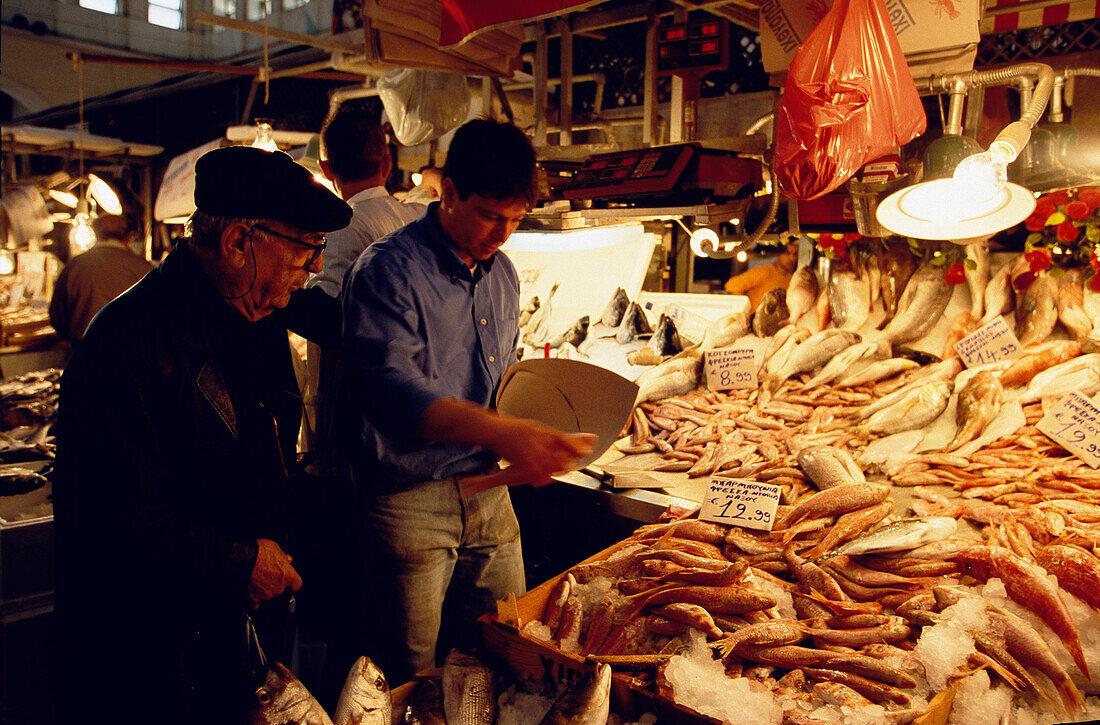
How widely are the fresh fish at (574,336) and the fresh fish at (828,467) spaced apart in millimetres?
2243

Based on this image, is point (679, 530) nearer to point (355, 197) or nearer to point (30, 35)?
point (355, 197)

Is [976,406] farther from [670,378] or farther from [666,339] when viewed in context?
[666,339]

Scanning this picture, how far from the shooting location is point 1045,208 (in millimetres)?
3412

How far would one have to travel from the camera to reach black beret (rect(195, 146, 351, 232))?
1597mm

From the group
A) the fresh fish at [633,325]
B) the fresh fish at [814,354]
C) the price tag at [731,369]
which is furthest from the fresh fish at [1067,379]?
the fresh fish at [633,325]

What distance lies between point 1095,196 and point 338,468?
137 inches

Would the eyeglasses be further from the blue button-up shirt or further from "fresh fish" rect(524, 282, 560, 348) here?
"fresh fish" rect(524, 282, 560, 348)

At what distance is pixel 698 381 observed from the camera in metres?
4.09

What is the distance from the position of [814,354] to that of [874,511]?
1658 mm

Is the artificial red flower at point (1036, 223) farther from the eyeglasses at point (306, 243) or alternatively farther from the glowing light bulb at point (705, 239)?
the eyeglasses at point (306, 243)

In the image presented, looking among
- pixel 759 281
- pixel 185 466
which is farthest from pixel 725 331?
pixel 185 466

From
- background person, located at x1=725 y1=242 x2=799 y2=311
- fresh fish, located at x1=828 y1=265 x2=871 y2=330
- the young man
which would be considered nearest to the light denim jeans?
the young man

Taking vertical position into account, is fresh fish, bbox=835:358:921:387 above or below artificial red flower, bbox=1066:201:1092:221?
below

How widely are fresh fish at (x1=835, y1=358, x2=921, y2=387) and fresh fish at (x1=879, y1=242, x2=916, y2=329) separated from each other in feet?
1.23
